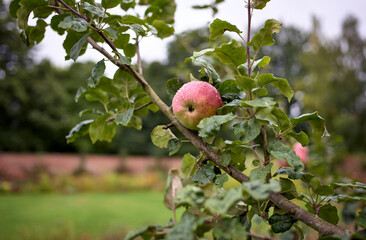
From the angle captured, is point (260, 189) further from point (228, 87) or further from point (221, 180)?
point (228, 87)

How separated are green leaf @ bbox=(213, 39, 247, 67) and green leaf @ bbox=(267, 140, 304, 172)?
0.16 metres

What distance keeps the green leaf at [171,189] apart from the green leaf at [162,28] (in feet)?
1.19

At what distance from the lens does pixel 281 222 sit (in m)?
0.42

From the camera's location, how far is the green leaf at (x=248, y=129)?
1.30 ft

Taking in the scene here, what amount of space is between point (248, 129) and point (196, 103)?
100 millimetres

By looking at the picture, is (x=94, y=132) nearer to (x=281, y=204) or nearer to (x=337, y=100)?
(x=281, y=204)

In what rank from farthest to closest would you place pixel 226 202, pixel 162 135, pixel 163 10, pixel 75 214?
pixel 75 214
pixel 163 10
pixel 162 135
pixel 226 202

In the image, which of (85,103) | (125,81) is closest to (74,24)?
(125,81)

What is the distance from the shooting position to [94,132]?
60 centimetres

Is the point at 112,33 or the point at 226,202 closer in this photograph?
the point at 226,202

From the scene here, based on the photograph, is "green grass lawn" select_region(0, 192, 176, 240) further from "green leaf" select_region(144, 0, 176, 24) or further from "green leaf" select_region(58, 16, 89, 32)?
"green leaf" select_region(58, 16, 89, 32)

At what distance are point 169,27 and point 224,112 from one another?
0.96 feet

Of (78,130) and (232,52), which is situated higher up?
(232,52)

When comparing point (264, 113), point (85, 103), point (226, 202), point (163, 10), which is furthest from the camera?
point (85, 103)
